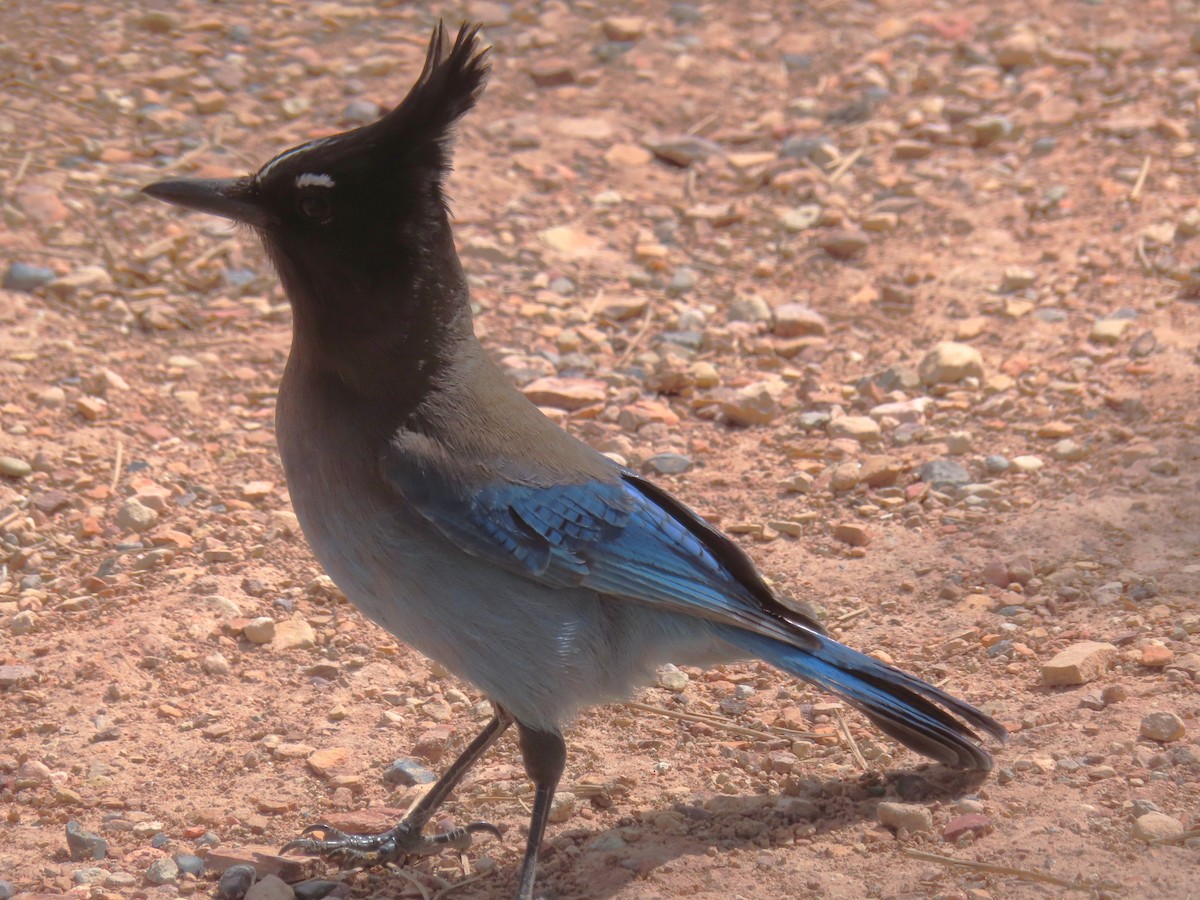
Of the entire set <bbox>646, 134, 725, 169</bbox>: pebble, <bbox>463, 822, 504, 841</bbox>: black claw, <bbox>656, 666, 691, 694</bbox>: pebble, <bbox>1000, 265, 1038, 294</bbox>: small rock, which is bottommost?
<bbox>463, 822, 504, 841</bbox>: black claw

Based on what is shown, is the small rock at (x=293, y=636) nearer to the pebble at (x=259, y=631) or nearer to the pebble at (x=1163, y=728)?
the pebble at (x=259, y=631)

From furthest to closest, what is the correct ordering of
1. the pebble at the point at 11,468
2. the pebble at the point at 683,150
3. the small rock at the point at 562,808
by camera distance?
the pebble at the point at 683,150
the pebble at the point at 11,468
the small rock at the point at 562,808

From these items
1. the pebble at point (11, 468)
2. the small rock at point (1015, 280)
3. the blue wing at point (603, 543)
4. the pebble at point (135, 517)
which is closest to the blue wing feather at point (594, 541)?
the blue wing at point (603, 543)

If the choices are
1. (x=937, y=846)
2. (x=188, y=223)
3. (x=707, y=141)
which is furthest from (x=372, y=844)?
(x=707, y=141)

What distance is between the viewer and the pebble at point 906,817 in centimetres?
304

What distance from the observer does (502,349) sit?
508cm

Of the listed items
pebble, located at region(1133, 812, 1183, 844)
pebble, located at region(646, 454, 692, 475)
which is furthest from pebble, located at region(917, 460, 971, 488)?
pebble, located at region(1133, 812, 1183, 844)

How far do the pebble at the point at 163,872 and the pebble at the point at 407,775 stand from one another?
56cm

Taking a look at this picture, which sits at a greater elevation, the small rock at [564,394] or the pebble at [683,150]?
the pebble at [683,150]

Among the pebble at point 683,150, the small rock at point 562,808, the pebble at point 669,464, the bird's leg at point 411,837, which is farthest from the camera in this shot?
the pebble at point 683,150

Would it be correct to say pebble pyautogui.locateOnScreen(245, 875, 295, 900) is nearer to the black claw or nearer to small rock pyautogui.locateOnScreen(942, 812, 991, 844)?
the black claw

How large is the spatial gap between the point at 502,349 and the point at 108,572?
163 centimetres

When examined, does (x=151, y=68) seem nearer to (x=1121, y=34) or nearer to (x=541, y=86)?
(x=541, y=86)

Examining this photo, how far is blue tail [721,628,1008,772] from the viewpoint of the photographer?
3.12 meters
